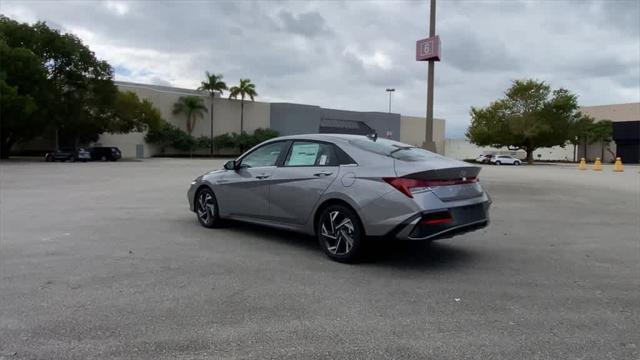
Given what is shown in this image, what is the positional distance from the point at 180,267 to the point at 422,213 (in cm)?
281

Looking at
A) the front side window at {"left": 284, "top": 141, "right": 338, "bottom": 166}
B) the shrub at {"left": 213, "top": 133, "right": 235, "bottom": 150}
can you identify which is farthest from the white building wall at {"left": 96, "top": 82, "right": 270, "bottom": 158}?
the front side window at {"left": 284, "top": 141, "right": 338, "bottom": 166}

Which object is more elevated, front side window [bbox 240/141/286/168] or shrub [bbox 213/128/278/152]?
shrub [bbox 213/128/278/152]

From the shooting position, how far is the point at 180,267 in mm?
5969

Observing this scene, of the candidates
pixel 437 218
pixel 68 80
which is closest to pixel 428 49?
pixel 437 218

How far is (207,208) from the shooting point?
840 centimetres

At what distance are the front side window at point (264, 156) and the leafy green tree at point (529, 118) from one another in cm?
5427

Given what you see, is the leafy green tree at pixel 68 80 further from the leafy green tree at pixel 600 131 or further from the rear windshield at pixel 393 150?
the leafy green tree at pixel 600 131

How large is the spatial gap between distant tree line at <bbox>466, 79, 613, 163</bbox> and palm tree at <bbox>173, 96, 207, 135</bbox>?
3435 centimetres

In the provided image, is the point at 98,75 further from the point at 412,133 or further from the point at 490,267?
the point at 412,133

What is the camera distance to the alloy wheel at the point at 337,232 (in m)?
6.05

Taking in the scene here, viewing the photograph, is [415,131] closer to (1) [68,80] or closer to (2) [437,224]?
Answer: (1) [68,80]

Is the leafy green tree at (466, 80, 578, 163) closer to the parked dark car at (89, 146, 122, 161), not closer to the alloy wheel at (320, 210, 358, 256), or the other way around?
the parked dark car at (89, 146, 122, 161)

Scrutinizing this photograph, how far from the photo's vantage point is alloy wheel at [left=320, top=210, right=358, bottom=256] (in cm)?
605

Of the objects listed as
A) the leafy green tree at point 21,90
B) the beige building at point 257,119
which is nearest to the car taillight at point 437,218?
the leafy green tree at point 21,90
